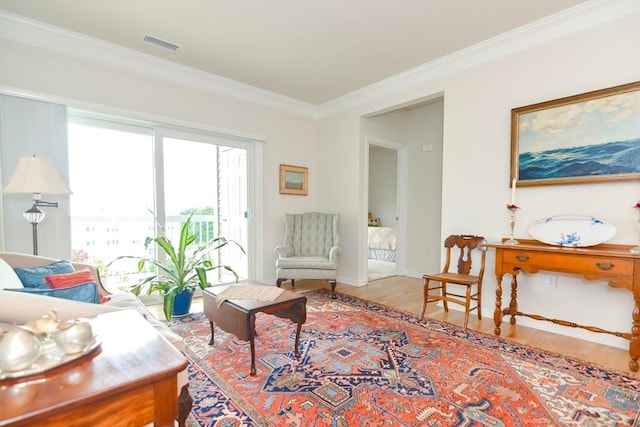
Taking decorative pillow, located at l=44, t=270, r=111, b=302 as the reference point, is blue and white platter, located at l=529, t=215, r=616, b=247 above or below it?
above

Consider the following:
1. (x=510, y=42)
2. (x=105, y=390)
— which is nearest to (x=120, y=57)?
(x=105, y=390)

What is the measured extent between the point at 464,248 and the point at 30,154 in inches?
162

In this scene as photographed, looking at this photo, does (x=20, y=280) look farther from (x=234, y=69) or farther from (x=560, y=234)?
(x=560, y=234)

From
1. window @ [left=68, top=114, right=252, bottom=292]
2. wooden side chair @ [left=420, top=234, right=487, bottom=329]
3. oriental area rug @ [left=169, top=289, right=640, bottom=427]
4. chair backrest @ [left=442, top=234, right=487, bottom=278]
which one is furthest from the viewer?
window @ [left=68, top=114, right=252, bottom=292]

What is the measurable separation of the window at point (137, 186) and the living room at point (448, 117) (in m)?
0.26

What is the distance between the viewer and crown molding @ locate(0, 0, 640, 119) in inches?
95.5

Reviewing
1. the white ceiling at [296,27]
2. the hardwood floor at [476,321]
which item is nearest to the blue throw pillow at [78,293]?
the white ceiling at [296,27]

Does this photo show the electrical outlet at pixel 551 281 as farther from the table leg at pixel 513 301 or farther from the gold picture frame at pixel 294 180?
the gold picture frame at pixel 294 180

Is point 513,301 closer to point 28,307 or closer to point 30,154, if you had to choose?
point 28,307

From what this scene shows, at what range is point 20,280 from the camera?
1676 millimetres

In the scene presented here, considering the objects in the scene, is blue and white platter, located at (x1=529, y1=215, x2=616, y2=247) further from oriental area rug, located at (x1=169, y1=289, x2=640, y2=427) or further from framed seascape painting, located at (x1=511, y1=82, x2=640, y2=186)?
oriental area rug, located at (x1=169, y1=289, x2=640, y2=427)

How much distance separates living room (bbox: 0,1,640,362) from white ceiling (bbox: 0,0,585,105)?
0.82 ft

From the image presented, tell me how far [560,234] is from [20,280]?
12.1 ft

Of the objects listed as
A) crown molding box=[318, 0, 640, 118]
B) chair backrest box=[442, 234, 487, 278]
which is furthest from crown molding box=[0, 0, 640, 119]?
chair backrest box=[442, 234, 487, 278]
